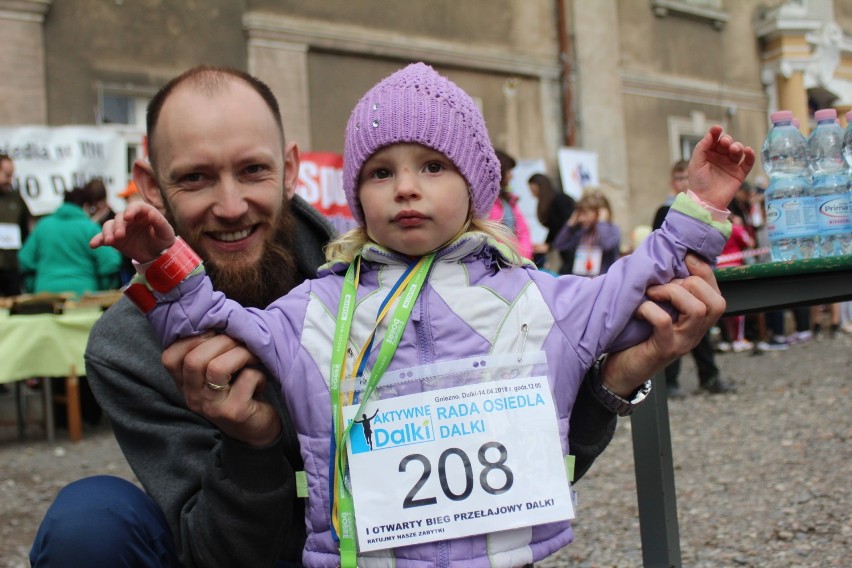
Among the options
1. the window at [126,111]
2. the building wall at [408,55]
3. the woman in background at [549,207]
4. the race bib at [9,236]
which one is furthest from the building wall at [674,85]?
the race bib at [9,236]

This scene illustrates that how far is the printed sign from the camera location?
66.0 inches

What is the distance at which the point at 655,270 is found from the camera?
163 cm

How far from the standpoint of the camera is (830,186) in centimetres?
258

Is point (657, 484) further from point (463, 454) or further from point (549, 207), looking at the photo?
point (549, 207)


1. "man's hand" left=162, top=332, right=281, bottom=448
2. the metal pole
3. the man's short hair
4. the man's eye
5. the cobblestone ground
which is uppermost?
the man's short hair

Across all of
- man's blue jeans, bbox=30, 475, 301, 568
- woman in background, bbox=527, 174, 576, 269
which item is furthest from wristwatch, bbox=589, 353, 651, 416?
woman in background, bbox=527, 174, 576, 269

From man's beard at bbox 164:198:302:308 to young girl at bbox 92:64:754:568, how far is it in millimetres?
395

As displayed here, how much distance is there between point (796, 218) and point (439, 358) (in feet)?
4.33

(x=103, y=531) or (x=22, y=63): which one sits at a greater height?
(x=22, y=63)

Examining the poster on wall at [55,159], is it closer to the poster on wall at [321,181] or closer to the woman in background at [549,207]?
the poster on wall at [321,181]

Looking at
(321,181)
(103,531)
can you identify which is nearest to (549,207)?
(321,181)

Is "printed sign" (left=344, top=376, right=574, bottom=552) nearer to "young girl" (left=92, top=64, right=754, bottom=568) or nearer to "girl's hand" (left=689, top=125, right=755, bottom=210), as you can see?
"young girl" (left=92, top=64, right=754, bottom=568)

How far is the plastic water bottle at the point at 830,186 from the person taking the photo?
2488 mm

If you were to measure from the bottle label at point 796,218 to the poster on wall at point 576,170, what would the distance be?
32.4ft
